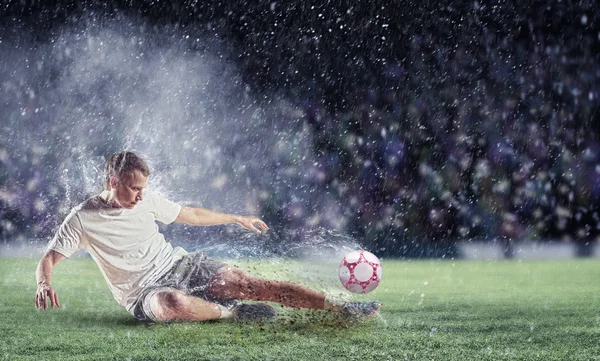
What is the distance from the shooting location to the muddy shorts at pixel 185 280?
482cm

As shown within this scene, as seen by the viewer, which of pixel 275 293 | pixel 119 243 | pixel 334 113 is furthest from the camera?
pixel 334 113

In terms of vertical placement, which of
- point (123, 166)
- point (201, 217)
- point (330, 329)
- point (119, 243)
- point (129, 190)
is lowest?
point (330, 329)

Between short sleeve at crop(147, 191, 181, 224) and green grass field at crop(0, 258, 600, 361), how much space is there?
31.8 inches

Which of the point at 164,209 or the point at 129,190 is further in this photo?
the point at 164,209

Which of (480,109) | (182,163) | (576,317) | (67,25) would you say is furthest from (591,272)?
(67,25)

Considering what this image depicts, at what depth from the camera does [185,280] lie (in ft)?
16.2

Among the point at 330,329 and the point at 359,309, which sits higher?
the point at 359,309

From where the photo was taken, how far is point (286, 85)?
12.1 m

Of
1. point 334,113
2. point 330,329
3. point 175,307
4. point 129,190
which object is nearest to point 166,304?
point 175,307

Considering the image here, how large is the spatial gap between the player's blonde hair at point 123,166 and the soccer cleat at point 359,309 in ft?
5.85

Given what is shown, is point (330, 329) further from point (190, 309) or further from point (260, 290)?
point (190, 309)

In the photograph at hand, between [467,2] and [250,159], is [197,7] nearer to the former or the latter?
[250,159]

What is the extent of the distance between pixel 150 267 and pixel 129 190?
58 cm

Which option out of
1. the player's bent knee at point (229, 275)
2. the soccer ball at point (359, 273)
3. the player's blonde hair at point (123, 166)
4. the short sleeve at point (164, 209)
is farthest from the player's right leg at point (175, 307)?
the soccer ball at point (359, 273)
